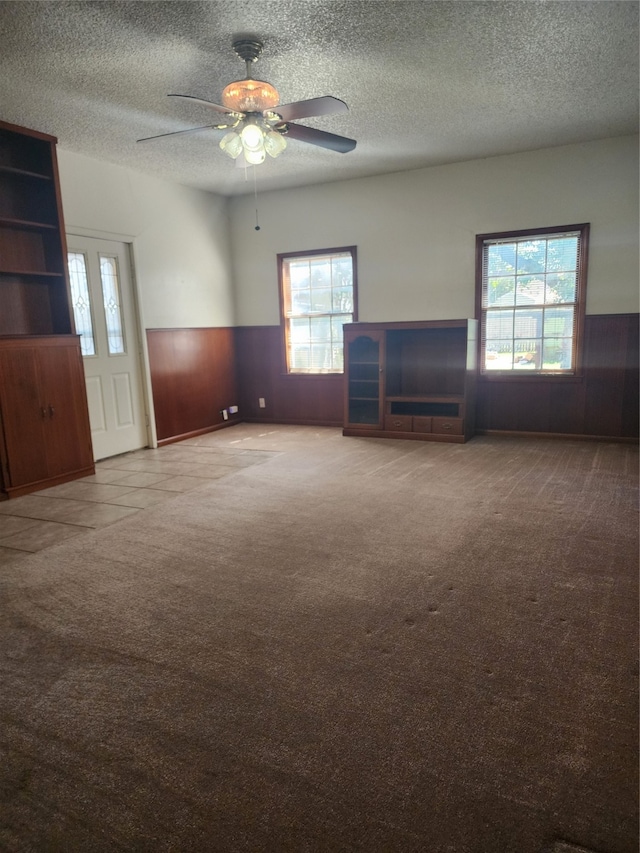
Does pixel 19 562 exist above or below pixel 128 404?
below

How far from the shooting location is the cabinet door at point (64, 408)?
4.30m

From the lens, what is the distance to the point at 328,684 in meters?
1.82

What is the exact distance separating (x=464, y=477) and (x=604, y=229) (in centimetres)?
291

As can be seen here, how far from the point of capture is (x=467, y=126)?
4.51m

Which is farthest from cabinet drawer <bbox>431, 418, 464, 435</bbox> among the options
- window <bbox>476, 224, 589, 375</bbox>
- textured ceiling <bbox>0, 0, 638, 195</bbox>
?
textured ceiling <bbox>0, 0, 638, 195</bbox>

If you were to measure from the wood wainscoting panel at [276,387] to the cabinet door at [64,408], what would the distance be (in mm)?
2771

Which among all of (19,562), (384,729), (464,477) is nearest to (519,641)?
(384,729)

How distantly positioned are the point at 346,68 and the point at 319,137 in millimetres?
426

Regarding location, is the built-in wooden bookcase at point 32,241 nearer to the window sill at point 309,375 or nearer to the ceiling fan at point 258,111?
the ceiling fan at point 258,111

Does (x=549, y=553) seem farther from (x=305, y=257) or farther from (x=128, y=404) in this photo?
(x=305, y=257)

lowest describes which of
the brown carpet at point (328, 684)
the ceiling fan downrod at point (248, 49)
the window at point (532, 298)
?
the brown carpet at point (328, 684)

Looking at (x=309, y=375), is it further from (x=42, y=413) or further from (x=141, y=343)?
(x=42, y=413)

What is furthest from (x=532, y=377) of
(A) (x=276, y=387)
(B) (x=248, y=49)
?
(B) (x=248, y=49)

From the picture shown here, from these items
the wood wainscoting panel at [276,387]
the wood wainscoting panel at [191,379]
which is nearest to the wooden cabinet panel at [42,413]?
the wood wainscoting panel at [191,379]
